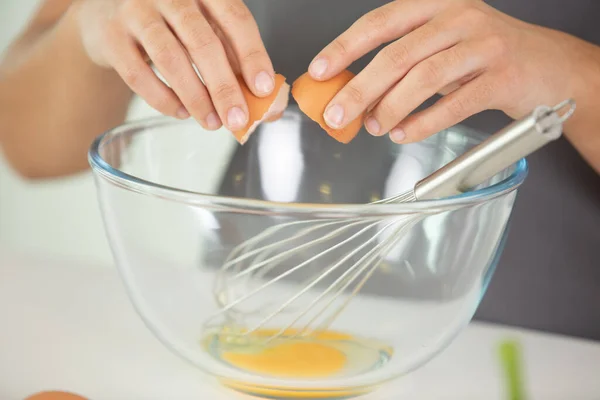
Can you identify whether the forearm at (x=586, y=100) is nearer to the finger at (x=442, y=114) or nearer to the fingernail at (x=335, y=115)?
the finger at (x=442, y=114)

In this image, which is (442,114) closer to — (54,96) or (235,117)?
(235,117)

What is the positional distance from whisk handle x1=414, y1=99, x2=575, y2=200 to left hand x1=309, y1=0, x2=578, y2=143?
0.28ft

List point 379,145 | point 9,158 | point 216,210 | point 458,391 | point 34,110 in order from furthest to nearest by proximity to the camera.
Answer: point 9,158 < point 34,110 < point 379,145 < point 458,391 < point 216,210

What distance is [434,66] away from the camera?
513mm

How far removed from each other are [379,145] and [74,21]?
14.9 inches

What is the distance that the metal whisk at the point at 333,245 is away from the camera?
1.30 ft

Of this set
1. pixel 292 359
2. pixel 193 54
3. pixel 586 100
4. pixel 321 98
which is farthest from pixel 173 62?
pixel 586 100

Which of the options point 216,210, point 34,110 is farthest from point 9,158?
point 216,210

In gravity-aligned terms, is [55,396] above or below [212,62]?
below

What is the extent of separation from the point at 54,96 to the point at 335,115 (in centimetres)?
54

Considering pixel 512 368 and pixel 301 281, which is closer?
pixel 301 281

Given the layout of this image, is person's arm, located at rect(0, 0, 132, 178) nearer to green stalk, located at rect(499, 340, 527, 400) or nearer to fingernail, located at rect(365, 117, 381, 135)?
fingernail, located at rect(365, 117, 381, 135)

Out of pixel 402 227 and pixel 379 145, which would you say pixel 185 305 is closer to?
pixel 402 227

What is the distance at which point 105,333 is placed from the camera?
0.63m
